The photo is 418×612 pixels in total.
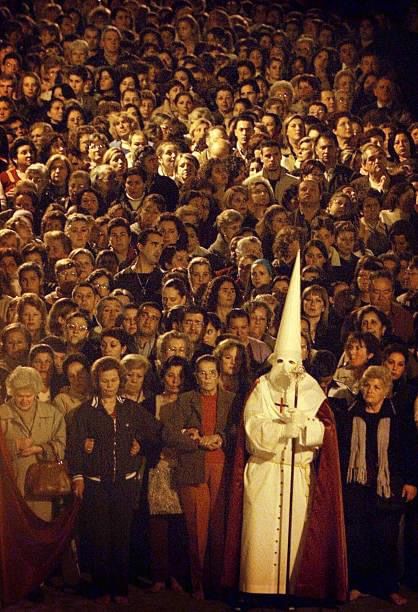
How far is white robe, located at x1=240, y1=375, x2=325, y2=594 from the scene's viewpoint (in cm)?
1077

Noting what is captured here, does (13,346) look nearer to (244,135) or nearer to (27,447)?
(27,447)

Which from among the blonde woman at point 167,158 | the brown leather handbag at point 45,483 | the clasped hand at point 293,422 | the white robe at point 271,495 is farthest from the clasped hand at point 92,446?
the blonde woman at point 167,158

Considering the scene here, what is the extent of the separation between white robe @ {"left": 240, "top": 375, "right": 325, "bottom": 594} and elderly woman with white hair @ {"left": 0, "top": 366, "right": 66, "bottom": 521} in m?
1.43

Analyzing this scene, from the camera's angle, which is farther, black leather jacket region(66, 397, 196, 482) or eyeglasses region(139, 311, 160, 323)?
eyeglasses region(139, 311, 160, 323)

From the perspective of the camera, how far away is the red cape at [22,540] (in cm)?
1084

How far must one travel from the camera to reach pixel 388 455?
433 inches

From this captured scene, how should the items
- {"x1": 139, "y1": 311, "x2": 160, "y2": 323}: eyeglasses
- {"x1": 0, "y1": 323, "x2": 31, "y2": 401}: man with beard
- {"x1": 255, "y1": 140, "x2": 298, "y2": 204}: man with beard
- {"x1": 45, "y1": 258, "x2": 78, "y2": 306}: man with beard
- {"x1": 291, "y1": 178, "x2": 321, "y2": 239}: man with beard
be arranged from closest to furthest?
{"x1": 0, "y1": 323, "x2": 31, "y2": 401}: man with beard → {"x1": 139, "y1": 311, "x2": 160, "y2": 323}: eyeglasses → {"x1": 45, "y1": 258, "x2": 78, "y2": 306}: man with beard → {"x1": 291, "y1": 178, "x2": 321, "y2": 239}: man with beard → {"x1": 255, "y1": 140, "x2": 298, "y2": 204}: man with beard

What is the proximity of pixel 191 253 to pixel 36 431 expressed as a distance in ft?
6.24

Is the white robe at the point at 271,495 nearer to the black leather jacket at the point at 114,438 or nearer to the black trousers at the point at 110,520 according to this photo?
the black leather jacket at the point at 114,438

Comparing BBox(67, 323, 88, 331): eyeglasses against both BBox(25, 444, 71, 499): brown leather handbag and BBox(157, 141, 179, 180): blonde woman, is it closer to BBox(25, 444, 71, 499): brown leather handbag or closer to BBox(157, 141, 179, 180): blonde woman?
BBox(25, 444, 71, 499): brown leather handbag

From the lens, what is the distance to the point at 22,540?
10883 millimetres

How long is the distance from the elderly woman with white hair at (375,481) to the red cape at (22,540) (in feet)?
6.73

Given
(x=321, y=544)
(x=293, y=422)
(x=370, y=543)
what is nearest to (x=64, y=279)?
(x=293, y=422)

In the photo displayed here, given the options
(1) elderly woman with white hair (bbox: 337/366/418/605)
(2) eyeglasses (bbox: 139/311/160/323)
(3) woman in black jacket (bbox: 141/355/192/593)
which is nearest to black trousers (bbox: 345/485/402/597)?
(1) elderly woman with white hair (bbox: 337/366/418/605)
